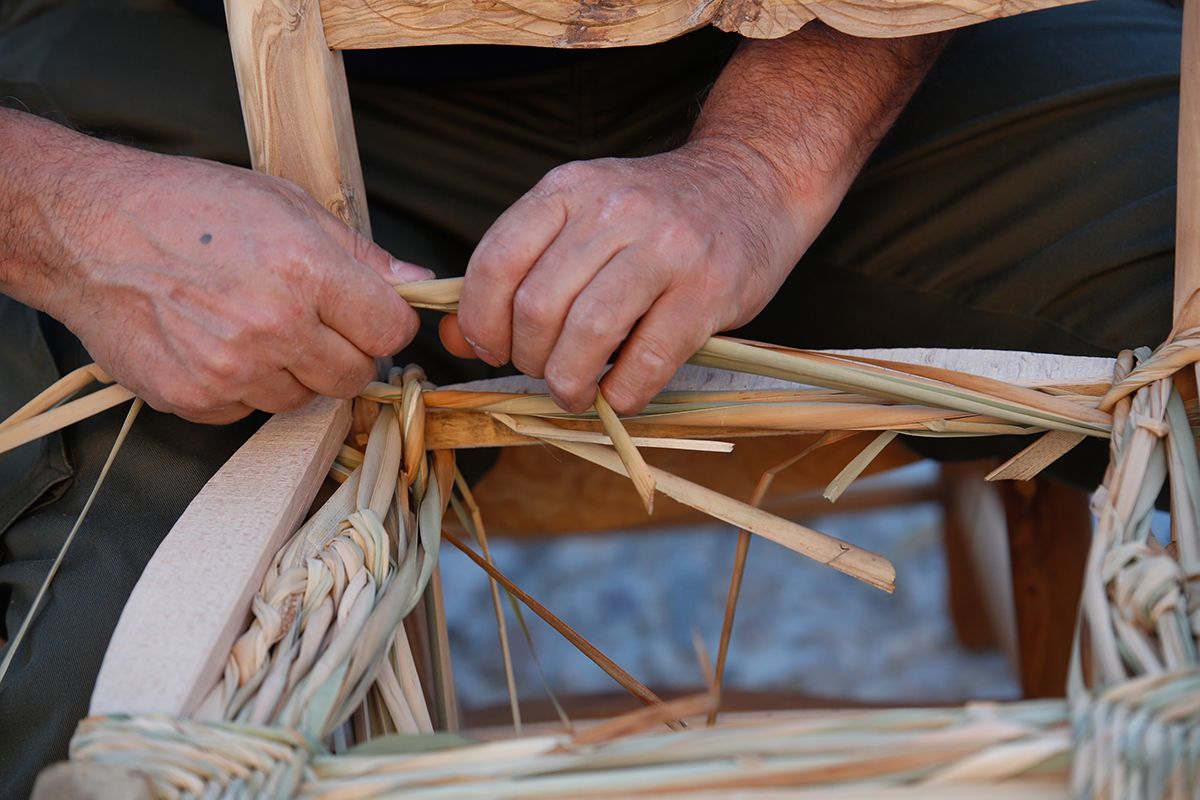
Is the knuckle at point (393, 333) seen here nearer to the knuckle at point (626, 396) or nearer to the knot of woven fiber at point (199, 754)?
the knuckle at point (626, 396)

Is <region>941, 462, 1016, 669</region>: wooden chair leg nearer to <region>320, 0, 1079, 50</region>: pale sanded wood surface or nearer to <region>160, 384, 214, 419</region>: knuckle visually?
<region>320, 0, 1079, 50</region>: pale sanded wood surface

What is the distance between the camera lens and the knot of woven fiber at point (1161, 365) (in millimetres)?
649

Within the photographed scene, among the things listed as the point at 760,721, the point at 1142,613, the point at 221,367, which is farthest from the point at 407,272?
the point at 1142,613

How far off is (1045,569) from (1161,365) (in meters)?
0.77

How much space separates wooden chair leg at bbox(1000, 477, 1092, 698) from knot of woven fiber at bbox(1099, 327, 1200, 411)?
2.22 feet

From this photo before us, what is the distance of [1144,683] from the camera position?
45cm

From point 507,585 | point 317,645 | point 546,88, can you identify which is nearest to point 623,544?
point 546,88

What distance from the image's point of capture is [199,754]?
1.57 ft

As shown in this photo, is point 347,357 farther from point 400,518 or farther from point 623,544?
point 623,544

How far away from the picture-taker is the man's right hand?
2.17ft

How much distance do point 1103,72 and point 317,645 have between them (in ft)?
2.76

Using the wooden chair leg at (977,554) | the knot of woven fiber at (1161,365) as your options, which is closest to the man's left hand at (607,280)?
the knot of woven fiber at (1161,365)

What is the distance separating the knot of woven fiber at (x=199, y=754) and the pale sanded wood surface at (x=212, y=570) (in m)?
A: 0.02

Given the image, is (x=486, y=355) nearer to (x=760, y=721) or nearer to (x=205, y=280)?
(x=205, y=280)
